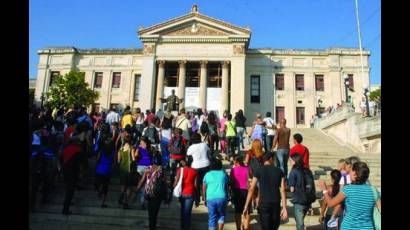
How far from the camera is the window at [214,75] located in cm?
4103

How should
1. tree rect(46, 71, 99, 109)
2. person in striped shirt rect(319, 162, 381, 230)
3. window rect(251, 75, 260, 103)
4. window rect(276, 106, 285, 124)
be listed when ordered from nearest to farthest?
person in striped shirt rect(319, 162, 381, 230) → tree rect(46, 71, 99, 109) → window rect(276, 106, 285, 124) → window rect(251, 75, 260, 103)

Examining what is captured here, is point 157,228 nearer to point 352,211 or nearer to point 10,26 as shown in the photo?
point 352,211

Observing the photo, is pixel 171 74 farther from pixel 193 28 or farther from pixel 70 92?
pixel 70 92

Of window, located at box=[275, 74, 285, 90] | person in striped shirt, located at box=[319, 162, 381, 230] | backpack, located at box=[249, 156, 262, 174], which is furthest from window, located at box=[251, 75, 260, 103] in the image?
person in striped shirt, located at box=[319, 162, 381, 230]

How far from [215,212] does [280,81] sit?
37.6m

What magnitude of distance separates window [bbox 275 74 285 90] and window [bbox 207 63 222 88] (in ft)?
22.6

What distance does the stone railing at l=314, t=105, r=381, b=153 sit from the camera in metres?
18.3

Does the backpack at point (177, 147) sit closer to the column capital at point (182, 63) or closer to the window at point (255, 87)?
the column capital at point (182, 63)

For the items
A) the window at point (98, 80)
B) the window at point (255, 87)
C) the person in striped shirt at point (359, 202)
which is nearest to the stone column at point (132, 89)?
the window at point (98, 80)

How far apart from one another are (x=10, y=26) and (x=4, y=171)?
103cm

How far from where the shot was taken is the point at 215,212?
7.14 m

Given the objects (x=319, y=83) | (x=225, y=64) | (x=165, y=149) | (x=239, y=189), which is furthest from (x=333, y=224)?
(x=319, y=83)

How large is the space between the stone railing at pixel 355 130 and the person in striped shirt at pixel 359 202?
574 inches

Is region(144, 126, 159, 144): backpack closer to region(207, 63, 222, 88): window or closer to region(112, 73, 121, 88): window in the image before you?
region(207, 63, 222, 88): window
